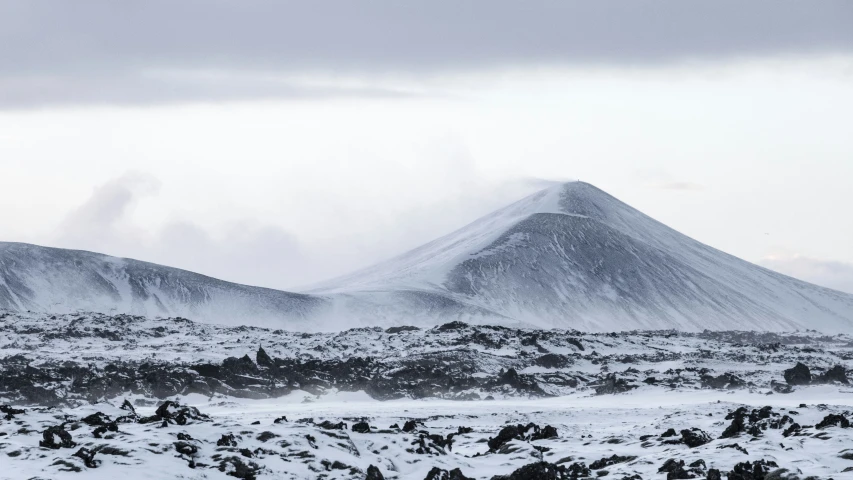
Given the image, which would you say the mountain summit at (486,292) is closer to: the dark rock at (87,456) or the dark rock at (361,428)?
the dark rock at (361,428)

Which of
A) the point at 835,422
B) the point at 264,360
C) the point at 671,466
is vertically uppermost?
the point at 264,360

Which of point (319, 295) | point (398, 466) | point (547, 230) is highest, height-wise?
point (547, 230)

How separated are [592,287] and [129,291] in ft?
232

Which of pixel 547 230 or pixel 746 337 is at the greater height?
pixel 547 230

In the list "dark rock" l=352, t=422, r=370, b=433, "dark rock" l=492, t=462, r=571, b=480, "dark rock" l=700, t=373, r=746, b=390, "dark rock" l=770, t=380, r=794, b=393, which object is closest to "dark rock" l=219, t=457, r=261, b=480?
"dark rock" l=492, t=462, r=571, b=480

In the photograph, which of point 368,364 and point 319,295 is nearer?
point 368,364

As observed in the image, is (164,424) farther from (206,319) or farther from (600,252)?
(600,252)

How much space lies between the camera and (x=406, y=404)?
5934cm

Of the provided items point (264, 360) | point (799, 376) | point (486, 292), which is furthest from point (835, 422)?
point (486, 292)

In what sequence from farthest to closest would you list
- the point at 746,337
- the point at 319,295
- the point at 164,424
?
the point at 319,295
the point at 746,337
the point at 164,424

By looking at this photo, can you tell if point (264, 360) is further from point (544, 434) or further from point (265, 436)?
point (265, 436)

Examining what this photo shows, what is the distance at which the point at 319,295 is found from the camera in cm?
15762

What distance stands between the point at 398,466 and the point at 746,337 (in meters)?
109

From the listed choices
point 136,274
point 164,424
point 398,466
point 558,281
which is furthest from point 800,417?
point 558,281
